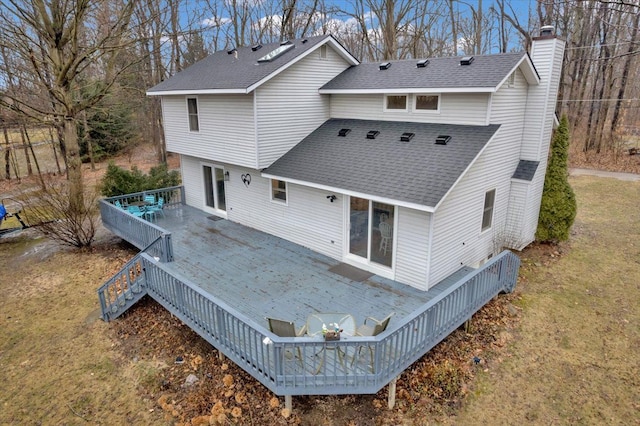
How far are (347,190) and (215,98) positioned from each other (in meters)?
5.38

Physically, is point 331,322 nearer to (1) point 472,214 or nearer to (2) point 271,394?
(2) point 271,394

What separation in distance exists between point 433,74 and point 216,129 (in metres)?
6.42

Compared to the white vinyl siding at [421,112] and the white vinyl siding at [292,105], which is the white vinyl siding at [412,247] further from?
the white vinyl siding at [292,105]

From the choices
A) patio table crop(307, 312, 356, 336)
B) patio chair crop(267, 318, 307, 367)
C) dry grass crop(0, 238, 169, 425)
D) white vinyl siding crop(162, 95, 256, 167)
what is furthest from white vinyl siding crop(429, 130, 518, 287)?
dry grass crop(0, 238, 169, 425)

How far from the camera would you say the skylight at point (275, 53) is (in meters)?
11.4

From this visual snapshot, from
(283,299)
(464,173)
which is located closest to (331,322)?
(283,299)

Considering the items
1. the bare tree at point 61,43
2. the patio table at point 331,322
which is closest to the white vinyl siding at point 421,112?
the patio table at point 331,322

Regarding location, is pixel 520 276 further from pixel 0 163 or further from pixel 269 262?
pixel 0 163

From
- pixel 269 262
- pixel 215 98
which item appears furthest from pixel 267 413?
pixel 215 98

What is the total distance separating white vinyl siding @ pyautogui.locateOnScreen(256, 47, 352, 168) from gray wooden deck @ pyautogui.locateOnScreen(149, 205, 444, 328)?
254cm

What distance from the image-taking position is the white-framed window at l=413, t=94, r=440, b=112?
9977mm

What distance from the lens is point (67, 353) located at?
24.7 feet

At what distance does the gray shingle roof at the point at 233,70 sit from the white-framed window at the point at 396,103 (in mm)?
2707

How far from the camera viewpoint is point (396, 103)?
10.8m
